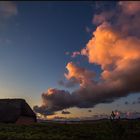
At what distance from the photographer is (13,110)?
2345 inches

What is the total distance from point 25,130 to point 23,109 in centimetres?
2184

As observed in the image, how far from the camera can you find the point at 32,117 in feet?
209

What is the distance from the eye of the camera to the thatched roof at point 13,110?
189 ft

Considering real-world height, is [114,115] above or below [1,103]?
below

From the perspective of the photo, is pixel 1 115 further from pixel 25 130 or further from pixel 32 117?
pixel 25 130

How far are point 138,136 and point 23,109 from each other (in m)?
31.8

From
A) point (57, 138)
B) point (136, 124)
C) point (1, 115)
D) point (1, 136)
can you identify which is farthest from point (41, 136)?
point (1, 115)

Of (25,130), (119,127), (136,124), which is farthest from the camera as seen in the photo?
(136,124)

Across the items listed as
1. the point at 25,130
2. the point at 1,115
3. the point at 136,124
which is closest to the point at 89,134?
the point at 25,130

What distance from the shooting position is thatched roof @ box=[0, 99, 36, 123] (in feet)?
189

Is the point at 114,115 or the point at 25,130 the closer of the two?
the point at 114,115

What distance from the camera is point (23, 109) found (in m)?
61.1

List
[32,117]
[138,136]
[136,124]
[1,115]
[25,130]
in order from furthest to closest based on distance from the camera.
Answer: [32,117] → [1,115] → [136,124] → [25,130] → [138,136]

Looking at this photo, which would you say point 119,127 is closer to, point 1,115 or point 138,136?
point 138,136
